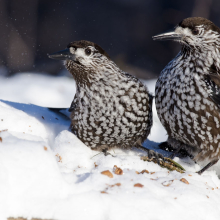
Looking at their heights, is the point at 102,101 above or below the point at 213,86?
below

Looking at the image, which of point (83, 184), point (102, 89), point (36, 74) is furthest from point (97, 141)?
point (36, 74)

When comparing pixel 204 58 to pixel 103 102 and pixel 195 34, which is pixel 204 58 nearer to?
pixel 195 34

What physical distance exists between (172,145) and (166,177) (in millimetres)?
795

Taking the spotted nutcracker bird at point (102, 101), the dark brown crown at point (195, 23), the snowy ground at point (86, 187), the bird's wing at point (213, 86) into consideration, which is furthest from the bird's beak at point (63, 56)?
the bird's wing at point (213, 86)

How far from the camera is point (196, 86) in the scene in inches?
122

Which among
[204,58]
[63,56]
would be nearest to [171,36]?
[204,58]

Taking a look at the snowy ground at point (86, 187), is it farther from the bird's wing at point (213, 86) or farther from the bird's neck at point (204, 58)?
the bird's neck at point (204, 58)

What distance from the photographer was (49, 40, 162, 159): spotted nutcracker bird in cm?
324

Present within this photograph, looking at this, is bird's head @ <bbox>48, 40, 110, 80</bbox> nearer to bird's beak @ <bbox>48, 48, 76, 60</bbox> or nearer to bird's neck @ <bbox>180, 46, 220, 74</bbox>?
bird's beak @ <bbox>48, 48, 76, 60</bbox>

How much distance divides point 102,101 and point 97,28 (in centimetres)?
529

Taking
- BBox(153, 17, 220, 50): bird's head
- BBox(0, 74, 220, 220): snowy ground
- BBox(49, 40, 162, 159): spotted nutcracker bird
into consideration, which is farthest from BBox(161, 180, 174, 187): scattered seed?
BBox(153, 17, 220, 50): bird's head

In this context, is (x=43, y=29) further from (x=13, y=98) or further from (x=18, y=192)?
(x=18, y=192)

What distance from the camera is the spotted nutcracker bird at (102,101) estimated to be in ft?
10.6

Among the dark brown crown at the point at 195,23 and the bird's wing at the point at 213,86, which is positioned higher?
the dark brown crown at the point at 195,23
